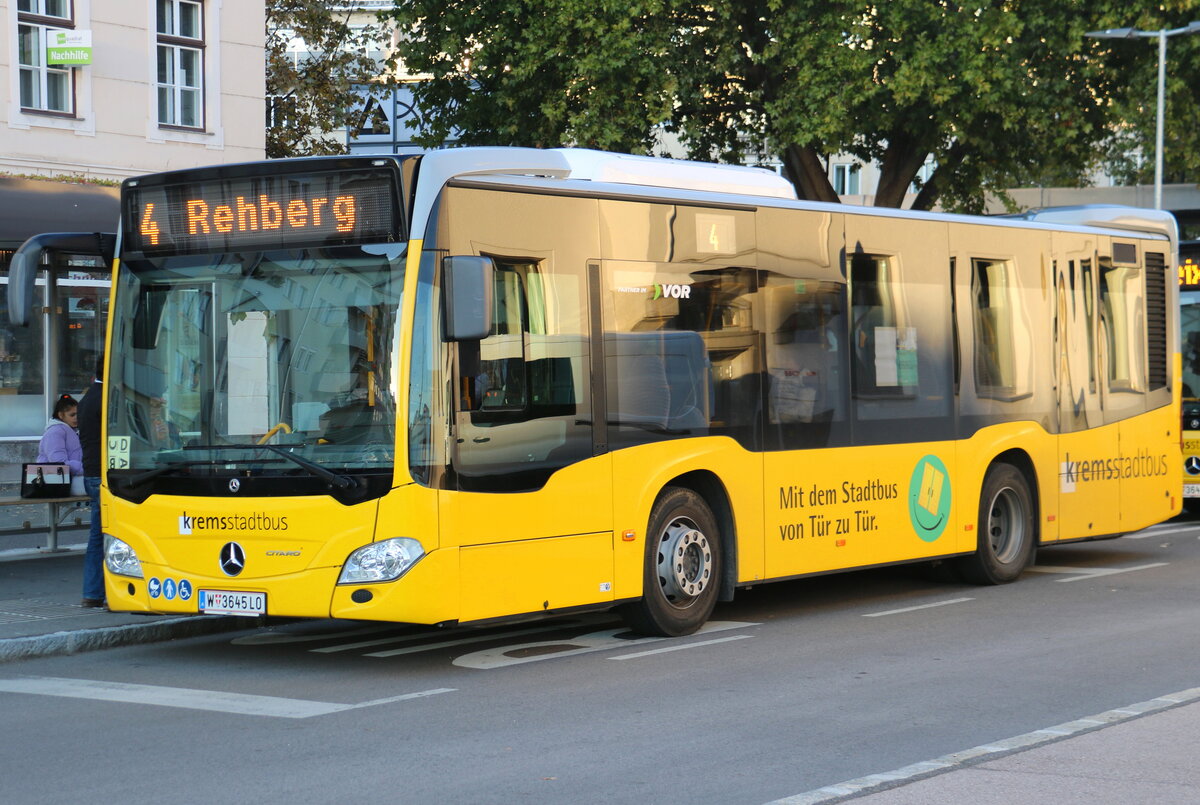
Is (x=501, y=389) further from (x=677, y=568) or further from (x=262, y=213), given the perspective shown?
(x=677, y=568)

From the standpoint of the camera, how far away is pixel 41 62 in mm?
22344

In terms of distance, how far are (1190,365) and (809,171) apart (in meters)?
8.49

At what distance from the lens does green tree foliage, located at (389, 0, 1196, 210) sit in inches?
961

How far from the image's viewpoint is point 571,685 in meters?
9.27

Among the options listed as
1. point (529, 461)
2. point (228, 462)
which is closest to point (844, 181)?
point (529, 461)

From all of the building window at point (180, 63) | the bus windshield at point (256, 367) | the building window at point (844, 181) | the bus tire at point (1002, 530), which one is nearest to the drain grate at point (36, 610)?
the bus windshield at point (256, 367)

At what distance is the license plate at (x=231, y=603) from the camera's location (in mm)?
9594

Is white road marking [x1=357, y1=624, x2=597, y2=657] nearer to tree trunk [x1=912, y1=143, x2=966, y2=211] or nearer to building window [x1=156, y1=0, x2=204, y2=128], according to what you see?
building window [x1=156, y1=0, x2=204, y2=128]

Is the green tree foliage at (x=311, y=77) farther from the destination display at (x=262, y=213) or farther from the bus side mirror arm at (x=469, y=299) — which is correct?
the bus side mirror arm at (x=469, y=299)

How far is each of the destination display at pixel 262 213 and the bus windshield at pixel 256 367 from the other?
9 cm

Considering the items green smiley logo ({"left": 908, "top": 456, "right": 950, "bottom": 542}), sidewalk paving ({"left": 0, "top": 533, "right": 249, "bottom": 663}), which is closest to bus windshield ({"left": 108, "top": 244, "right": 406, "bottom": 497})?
sidewalk paving ({"left": 0, "top": 533, "right": 249, "bottom": 663})

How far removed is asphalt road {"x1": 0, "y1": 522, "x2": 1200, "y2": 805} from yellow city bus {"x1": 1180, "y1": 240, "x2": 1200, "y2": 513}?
24.4ft

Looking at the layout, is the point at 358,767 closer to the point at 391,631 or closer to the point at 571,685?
the point at 571,685

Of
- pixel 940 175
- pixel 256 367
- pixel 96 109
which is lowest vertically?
pixel 256 367
